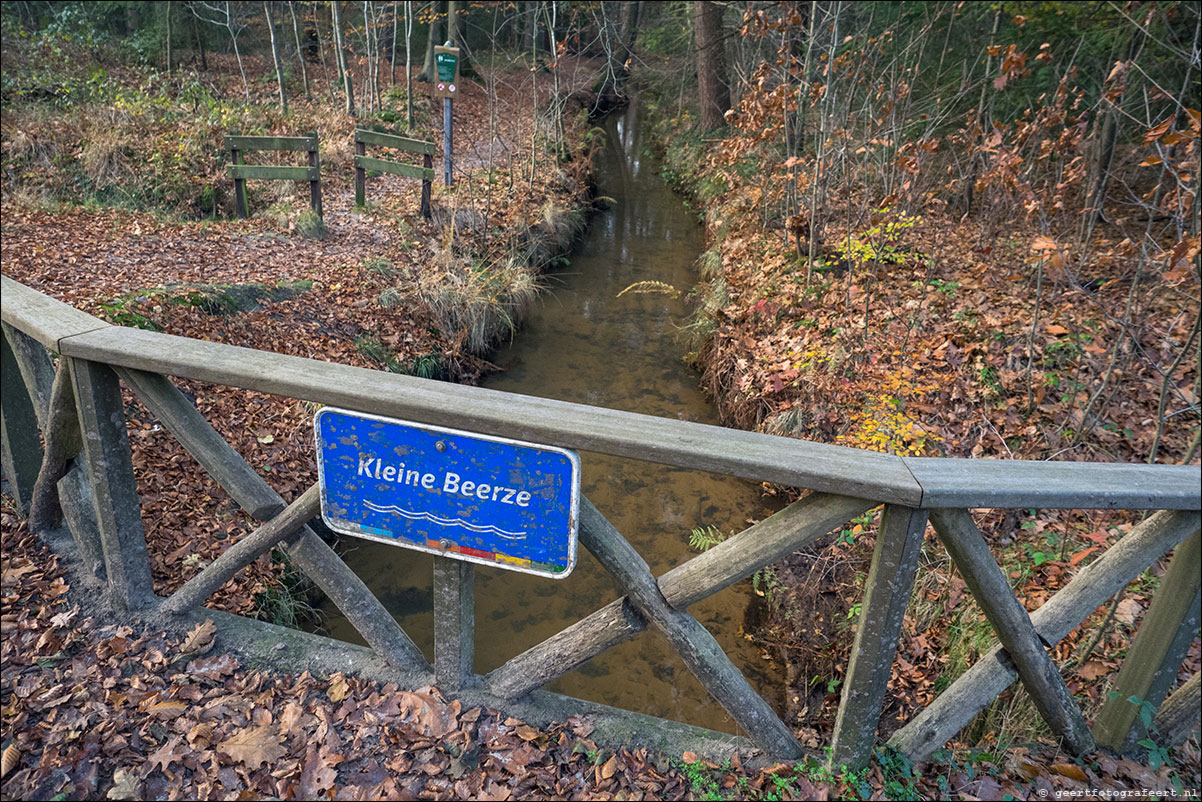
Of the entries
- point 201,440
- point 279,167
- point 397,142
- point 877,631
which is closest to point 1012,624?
point 877,631

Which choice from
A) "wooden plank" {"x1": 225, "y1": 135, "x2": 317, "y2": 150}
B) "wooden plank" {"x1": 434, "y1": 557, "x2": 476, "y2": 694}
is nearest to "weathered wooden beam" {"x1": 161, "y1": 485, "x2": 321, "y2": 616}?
"wooden plank" {"x1": 434, "y1": 557, "x2": 476, "y2": 694}

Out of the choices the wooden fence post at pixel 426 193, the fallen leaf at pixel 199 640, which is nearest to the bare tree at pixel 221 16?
the wooden fence post at pixel 426 193

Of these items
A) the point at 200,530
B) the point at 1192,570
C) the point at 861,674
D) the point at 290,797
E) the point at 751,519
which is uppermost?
the point at 1192,570

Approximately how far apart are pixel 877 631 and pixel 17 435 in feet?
12.4

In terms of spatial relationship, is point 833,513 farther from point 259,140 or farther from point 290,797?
point 259,140

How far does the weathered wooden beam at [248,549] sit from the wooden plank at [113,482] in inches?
6.9

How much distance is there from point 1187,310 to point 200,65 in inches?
851

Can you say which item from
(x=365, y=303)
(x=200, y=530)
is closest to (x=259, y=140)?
(x=365, y=303)

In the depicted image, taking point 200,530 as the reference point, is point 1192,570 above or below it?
above

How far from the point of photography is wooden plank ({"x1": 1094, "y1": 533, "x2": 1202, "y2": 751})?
2.21 m

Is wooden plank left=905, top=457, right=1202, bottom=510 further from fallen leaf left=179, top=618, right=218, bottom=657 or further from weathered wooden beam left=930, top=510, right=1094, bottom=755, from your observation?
fallen leaf left=179, top=618, right=218, bottom=657

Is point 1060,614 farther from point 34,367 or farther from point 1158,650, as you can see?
point 34,367

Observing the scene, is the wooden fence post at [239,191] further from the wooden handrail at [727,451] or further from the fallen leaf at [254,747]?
the fallen leaf at [254,747]

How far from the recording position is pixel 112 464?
Answer: 2.66 metres
